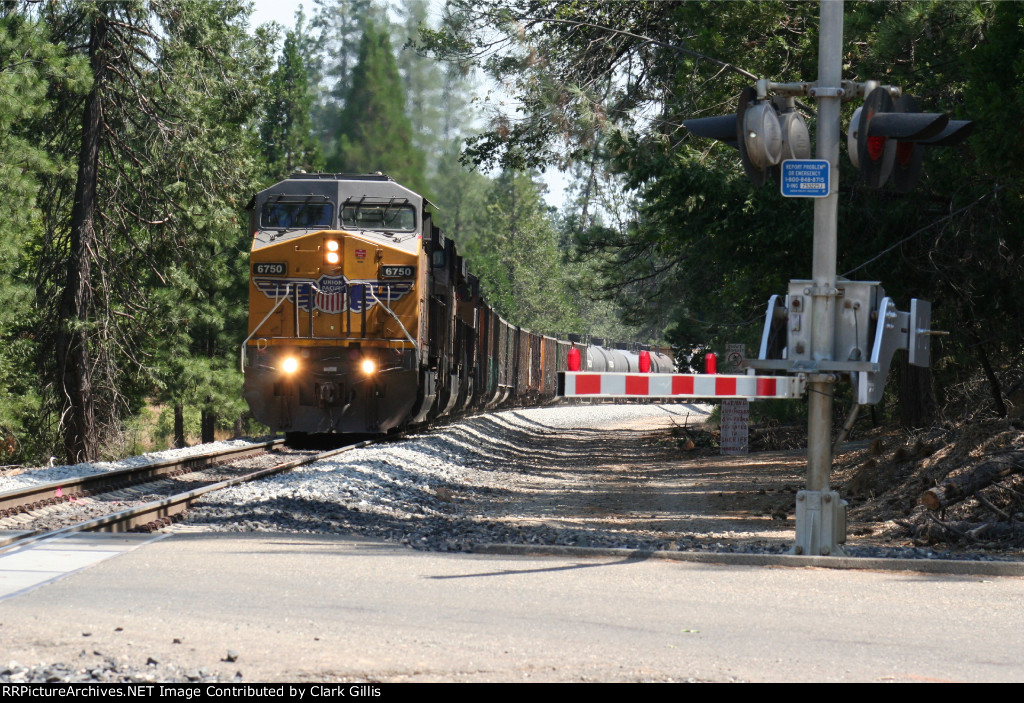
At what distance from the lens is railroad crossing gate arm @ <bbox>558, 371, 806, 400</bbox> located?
24.4 feet

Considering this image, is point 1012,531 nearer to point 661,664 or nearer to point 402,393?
point 661,664

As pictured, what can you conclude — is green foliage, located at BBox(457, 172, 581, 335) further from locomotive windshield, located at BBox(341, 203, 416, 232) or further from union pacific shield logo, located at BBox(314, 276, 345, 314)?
union pacific shield logo, located at BBox(314, 276, 345, 314)

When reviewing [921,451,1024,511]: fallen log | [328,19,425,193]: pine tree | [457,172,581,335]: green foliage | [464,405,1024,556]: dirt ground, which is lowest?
[464,405,1024,556]: dirt ground

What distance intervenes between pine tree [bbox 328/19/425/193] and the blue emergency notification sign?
2203 inches

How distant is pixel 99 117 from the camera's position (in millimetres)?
24609

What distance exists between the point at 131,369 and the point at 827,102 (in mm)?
24812

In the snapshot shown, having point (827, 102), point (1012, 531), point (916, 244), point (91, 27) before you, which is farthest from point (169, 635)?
point (91, 27)

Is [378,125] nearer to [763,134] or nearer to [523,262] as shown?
[523,262]

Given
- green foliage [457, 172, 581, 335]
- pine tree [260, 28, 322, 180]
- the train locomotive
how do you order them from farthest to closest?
green foliage [457, 172, 581, 335]
pine tree [260, 28, 322, 180]
the train locomotive

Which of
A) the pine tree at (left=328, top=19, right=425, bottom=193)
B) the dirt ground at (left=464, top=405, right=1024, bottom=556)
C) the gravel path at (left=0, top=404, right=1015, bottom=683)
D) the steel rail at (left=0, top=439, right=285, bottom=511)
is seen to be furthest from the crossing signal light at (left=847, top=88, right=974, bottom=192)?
the pine tree at (left=328, top=19, right=425, bottom=193)

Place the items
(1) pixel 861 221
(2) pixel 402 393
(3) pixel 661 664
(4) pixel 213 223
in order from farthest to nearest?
1. (4) pixel 213 223
2. (2) pixel 402 393
3. (1) pixel 861 221
4. (3) pixel 661 664

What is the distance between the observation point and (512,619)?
5801 millimetres

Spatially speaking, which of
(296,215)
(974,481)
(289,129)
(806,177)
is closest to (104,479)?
(296,215)

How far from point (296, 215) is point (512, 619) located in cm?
1363
